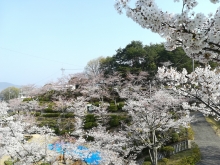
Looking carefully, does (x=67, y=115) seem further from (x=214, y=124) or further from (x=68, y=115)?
→ (x=214, y=124)

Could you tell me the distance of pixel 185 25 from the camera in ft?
7.15

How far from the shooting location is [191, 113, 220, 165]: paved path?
10.5 meters

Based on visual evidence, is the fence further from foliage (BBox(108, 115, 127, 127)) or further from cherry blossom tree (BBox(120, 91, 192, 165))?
foliage (BBox(108, 115, 127, 127))

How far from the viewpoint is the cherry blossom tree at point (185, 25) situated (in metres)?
2.12

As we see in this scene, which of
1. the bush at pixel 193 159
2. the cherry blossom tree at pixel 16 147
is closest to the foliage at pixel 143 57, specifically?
the bush at pixel 193 159

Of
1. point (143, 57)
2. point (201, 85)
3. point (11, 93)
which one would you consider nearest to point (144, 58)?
point (143, 57)

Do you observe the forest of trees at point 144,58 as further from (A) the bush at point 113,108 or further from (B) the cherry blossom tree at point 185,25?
(B) the cherry blossom tree at point 185,25

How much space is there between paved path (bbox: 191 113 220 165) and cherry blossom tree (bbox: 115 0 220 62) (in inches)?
381

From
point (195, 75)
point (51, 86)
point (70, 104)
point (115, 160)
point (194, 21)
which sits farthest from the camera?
point (51, 86)

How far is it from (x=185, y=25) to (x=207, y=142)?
1248 cm

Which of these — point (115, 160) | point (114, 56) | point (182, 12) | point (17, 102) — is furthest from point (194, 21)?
point (114, 56)

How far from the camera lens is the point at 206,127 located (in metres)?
15.3

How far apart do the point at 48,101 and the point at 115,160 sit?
2178cm

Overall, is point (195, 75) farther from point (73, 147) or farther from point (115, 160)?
point (73, 147)
